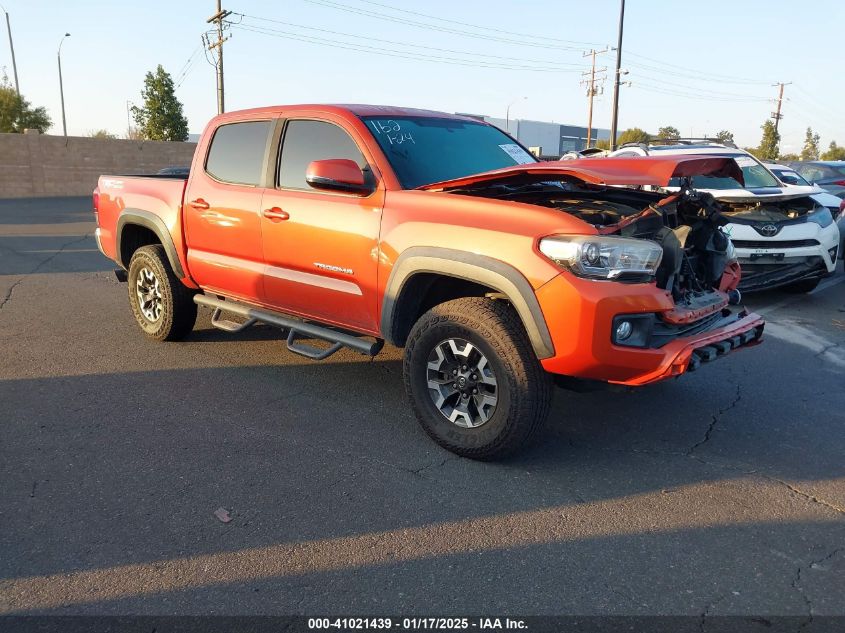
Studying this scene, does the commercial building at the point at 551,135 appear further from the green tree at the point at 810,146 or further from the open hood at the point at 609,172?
the open hood at the point at 609,172

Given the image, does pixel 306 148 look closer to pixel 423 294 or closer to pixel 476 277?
pixel 423 294

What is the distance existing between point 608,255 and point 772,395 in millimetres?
2394

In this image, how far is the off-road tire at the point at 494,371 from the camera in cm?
339

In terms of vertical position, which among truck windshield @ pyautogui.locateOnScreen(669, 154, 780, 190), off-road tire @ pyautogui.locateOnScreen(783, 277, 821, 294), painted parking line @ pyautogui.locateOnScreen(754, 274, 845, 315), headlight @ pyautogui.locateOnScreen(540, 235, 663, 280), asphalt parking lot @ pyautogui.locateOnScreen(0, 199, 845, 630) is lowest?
asphalt parking lot @ pyautogui.locateOnScreen(0, 199, 845, 630)

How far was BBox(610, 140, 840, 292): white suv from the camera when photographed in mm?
7273

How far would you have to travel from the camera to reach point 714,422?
426 cm

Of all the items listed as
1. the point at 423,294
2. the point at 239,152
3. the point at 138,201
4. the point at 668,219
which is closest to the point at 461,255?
the point at 423,294

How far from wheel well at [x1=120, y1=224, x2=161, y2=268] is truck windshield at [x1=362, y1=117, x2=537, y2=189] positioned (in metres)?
2.91

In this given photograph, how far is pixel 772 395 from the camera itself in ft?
15.6

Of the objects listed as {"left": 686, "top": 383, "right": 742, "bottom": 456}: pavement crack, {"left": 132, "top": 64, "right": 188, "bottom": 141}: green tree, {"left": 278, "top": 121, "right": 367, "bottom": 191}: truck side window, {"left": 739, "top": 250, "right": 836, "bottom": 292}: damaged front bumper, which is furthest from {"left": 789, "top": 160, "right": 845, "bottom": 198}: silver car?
{"left": 132, "top": 64, "right": 188, "bottom": 141}: green tree

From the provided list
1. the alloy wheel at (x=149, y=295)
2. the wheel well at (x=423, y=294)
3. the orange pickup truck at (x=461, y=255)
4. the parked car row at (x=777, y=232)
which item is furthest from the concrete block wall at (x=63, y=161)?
the wheel well at (x=423, y=294)

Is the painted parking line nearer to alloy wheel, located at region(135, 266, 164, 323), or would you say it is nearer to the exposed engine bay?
the exposed engine bay

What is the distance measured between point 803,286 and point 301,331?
22.1 ft

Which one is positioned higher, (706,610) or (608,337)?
(608,337)
